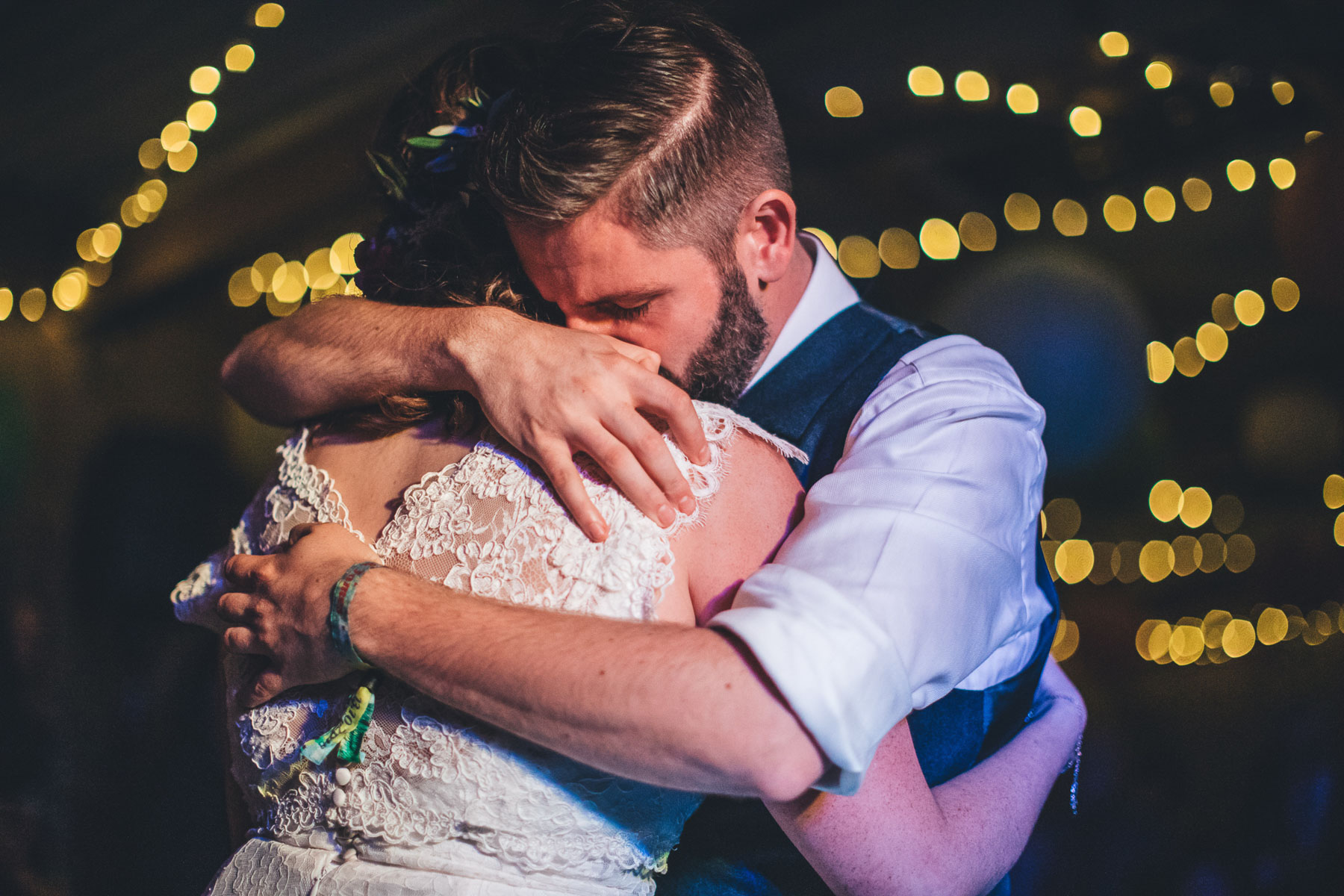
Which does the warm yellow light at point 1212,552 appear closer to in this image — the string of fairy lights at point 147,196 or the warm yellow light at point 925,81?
the warm yellow light at point 925,81

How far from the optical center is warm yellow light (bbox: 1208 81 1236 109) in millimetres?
3684

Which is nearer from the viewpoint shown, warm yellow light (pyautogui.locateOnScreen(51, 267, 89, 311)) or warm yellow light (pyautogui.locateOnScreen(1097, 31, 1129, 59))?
warm yellow light (pyautogui.locateOnScreen(1097, 31, 1129, 59))

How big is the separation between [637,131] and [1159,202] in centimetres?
506

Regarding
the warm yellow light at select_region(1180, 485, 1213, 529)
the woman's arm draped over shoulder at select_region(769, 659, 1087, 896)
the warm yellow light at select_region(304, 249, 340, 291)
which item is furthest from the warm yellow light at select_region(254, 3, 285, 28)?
the warm yellow light at select_region(1180, 485, 1213, 529)

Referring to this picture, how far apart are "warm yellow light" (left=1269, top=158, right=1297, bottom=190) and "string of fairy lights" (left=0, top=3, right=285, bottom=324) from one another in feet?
15.0

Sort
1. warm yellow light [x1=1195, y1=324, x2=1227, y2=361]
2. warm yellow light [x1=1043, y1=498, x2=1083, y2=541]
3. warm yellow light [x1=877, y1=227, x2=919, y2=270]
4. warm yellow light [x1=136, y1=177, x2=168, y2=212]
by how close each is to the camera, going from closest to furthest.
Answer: warm yellow light [x1=136, y1=177, x2=168, y2=212] < warm yellow light [x1=877, y1=227, x2=919, y2=270] < warm yellow light [x1=1195, y1=324, x2=1227, y2=361] < warm yellow light [x1=1043, y1=498, x2=1083, y2=541]

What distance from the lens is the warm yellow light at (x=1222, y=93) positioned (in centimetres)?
368

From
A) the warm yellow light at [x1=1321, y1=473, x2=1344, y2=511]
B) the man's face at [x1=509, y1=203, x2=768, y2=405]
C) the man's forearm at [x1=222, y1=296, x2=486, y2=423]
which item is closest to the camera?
the man's forearm at [x1=222, y1=296, x2=486, y2=423]

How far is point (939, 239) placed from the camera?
233 inches

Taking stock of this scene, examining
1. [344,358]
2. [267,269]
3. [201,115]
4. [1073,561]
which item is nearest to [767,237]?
[344,358]

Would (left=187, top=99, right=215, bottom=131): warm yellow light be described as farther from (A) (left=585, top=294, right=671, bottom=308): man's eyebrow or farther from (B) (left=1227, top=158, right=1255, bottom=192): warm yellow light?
(B) (left=1227, top=158, right=1255, bottom=192): warm yellow light

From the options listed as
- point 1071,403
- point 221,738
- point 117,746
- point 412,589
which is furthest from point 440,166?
point 1071,403

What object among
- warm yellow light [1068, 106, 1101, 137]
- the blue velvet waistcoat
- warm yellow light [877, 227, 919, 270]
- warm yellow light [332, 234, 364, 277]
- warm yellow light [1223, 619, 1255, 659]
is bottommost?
warm yellow light [1223, 619, 1255, 659]

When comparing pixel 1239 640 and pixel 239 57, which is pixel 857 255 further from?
pixel 239 57
